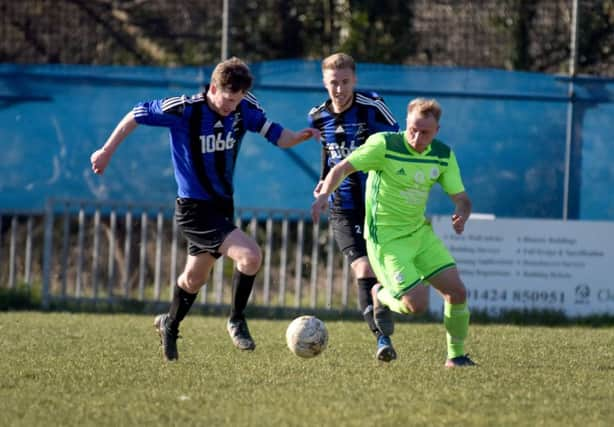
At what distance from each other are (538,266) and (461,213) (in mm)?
4596

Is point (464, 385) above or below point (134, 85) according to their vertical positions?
below

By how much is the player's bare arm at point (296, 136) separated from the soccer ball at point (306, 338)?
1.18m

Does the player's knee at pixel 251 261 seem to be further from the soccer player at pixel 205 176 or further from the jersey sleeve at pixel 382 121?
the jersey sleeve at pixel 382 121

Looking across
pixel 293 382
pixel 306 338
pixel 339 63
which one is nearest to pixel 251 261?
pixel 306 338

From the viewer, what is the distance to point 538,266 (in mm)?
11414

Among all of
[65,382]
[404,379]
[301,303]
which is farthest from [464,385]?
[301,303]

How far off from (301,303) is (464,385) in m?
5.69

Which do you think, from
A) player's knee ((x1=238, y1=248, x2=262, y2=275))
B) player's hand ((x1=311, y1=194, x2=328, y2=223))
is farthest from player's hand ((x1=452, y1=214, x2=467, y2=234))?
player's knee ((x1=238, y1=248, x2=262, y2=275))

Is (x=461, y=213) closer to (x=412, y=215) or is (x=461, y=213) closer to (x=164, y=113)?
(x=412, y=215)

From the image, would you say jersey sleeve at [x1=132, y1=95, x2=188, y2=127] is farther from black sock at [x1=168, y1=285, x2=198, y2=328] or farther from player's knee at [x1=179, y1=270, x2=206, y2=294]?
black sock at [x1=168, y1=285, x2=198, y2=328]

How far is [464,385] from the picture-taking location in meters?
6.37

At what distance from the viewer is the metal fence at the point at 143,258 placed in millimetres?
11797

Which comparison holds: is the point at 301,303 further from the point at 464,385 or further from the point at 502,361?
the point at 464,385

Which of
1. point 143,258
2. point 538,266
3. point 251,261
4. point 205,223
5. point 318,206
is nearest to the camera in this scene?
point 318,206
